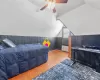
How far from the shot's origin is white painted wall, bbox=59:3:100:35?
3.21m

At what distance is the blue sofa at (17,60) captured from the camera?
2242 millimetres

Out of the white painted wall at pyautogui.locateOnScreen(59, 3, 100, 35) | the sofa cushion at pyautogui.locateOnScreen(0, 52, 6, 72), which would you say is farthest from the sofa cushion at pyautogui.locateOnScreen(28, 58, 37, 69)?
the white painted wall at pyautogui.locateOnScreen(59, 3, 100, 35)

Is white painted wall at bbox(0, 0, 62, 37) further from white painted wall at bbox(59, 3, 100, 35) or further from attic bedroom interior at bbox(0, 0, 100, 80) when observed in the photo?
white painted wall at bbox(59, 3, 100, 35)

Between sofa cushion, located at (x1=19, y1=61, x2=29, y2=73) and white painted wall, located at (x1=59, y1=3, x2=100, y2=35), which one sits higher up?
white painted wall, located at (x1=59, y1=3, x2=100, y2=35)

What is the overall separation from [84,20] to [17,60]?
122 inches

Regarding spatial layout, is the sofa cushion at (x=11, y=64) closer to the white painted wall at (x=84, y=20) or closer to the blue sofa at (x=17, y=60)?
the blue sofa at (x=17, y=60)

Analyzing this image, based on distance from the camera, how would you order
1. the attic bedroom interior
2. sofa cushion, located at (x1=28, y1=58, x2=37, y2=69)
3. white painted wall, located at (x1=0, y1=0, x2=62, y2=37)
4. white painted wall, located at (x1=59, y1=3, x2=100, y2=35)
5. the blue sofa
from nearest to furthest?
the blue sofa → the attic bedroom interior → white painted wall, located at (x1=0, y1=0, x2=62, y2=37) → sofa cushion, located at (x1=28, y1=58, x2=37, y2=69) → white painted wall, located at (x1=59, y1=3, x2=100, y2=35)

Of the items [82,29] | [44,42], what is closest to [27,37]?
[44,42]

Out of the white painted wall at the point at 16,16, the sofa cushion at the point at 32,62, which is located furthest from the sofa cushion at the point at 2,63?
the white painted wall at the point at 16,16

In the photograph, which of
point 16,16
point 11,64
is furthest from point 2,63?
point 16,16

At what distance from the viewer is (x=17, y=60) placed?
2.58 m

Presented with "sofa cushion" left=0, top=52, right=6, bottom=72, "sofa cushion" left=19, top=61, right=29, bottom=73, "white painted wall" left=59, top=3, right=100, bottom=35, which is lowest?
"sofa cushion" left=19, top=61, right=29, bottom=73

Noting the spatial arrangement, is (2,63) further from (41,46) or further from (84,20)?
(84,20)

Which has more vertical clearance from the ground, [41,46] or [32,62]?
[41,46]
